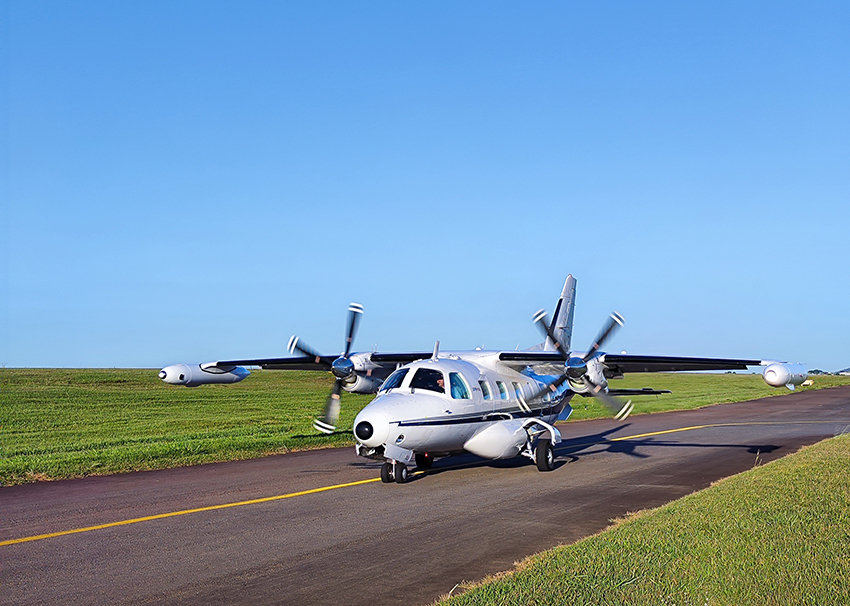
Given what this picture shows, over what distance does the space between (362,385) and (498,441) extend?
453cm

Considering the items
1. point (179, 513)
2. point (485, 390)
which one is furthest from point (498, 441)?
point (179, 513)

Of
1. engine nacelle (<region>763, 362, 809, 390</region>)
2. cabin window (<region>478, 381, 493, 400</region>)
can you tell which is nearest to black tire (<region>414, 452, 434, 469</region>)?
cabin window (<region>478, 381, 493, 400</region>)

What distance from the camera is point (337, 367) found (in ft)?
63.2

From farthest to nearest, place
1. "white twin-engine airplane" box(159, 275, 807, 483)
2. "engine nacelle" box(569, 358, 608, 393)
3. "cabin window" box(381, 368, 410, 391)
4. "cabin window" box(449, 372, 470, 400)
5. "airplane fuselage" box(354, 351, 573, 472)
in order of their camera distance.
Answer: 1. "engine nacelle" box(569, 358, 608, 393)
2. "cabin window" box(449, 372, 470, 400)
3. "cabin window" box(381, 368, 410, 391)
4. "white twin-engine airplane" box(159, 275, 807, 483)
5. "airplane fuselage" box(354, 351, 573, 472)

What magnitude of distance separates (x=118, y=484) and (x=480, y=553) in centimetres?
901

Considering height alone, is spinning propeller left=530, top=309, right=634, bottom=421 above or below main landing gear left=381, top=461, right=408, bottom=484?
above

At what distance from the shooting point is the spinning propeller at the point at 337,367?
18938mm

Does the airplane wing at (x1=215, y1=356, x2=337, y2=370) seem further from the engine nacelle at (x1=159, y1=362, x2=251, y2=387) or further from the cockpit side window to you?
the cockpit side window

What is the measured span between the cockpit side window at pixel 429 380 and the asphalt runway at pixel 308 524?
2.06m

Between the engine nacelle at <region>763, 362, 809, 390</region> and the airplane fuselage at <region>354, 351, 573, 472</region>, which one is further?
the engine nacelle at <region>763, 362, 809, 390</region>

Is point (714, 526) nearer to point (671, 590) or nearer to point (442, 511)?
point (671, 590)

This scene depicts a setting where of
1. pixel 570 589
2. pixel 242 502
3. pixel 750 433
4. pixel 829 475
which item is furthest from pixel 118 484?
pixel 750 433

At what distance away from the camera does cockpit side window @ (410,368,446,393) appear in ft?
52.8

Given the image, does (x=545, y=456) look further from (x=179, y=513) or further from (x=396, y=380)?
(x=179, y=513)
